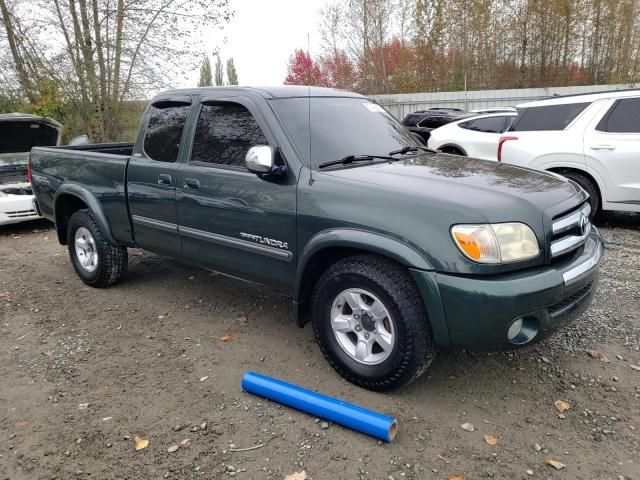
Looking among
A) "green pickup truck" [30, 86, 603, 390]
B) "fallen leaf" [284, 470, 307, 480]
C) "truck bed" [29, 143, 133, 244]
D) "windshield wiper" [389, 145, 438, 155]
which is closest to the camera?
"fallen leaf" [284, 470, 307, 480]

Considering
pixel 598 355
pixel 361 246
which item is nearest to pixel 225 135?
→ pixel 361 246

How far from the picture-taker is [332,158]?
350cm

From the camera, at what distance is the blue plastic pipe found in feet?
8.99

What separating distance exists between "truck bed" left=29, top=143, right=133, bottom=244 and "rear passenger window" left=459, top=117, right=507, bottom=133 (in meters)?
7.19

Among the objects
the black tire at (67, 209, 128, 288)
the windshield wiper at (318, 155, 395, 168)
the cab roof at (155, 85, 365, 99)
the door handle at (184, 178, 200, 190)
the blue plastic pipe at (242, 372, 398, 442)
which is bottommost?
the blue plastic pipe at (242, 372, 398, 442)

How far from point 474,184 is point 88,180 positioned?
368cm

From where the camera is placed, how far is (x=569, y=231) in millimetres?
3143

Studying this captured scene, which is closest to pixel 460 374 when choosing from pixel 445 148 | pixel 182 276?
pixel 182 276

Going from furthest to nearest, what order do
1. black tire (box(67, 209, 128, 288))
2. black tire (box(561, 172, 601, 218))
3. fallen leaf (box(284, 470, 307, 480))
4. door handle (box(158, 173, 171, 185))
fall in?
black tire (box(561, 172, 601, 218)) → black tire (box(67, 209, 128, 288)) → door handle (box(158, 173, 171, 185)) → fallen leaf (box(284, 470, 307, 480))

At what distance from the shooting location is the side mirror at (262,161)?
3.26 metres

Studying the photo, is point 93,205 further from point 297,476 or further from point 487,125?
point 487,125

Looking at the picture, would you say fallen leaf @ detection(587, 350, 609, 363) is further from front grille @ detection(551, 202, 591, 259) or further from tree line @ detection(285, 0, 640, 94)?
tree line @ detection(285, 0, 640, 94)

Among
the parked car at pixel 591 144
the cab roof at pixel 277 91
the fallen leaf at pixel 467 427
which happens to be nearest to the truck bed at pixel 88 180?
the cab roof at pixel 277 91

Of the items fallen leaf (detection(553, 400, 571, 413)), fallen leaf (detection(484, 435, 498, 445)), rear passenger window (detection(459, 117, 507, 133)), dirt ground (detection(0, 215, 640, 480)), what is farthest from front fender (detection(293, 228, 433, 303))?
rear passenger window (detection(459, 117, 507, 133))
